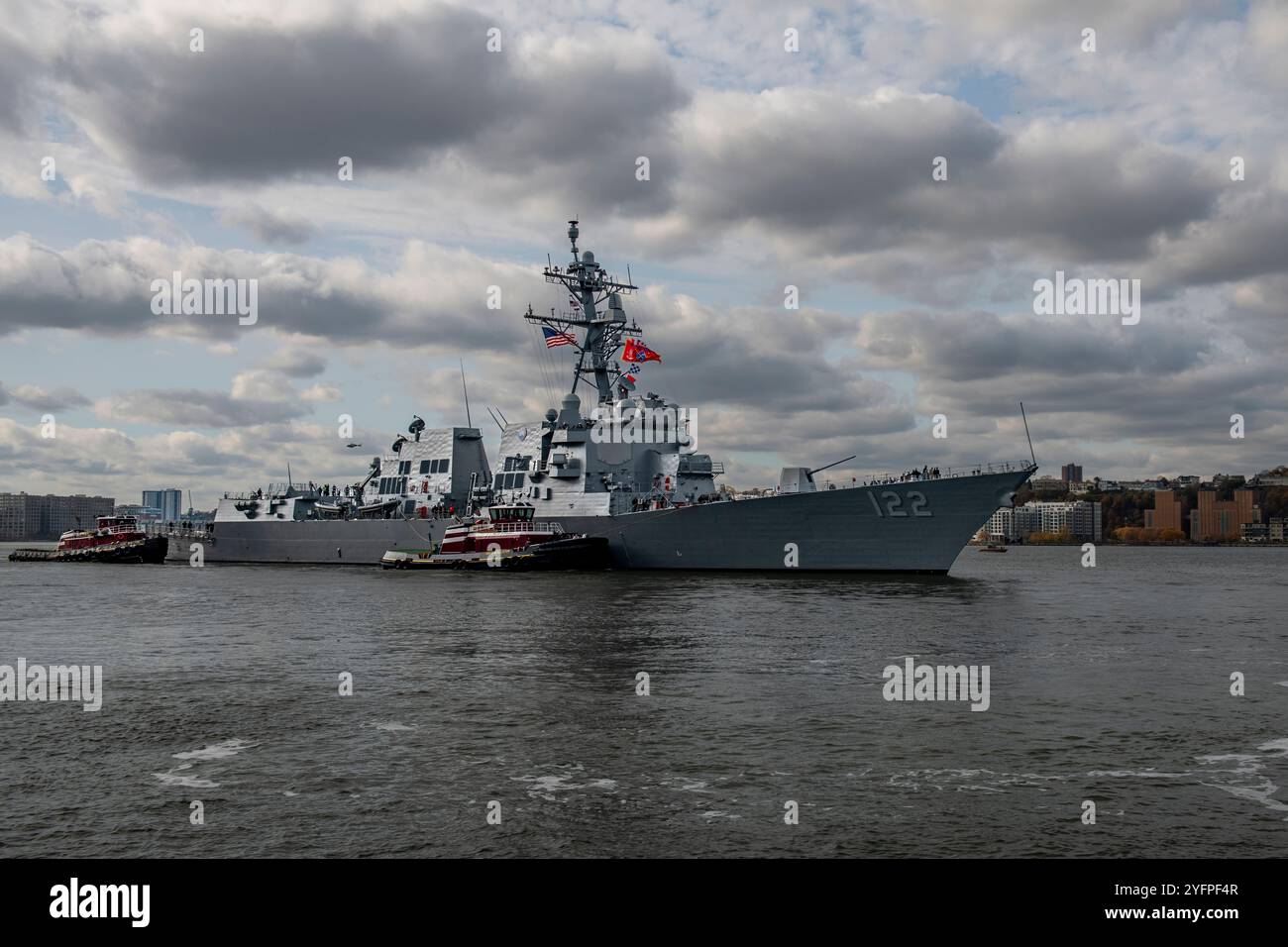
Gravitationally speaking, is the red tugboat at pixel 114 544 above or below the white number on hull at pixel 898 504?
below

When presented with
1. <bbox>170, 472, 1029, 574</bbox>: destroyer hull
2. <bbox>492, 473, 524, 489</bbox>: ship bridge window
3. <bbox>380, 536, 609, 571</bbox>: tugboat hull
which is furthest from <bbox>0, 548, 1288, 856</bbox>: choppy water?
<bbox>492, 473, 524, 489</bbox>: ship bridge window

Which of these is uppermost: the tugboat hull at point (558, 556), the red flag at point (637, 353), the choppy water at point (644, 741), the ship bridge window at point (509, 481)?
the red flag at point (637, 353)

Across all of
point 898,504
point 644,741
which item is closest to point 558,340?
point 898,504

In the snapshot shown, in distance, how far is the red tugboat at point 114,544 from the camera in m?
84.5

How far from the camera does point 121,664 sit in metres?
24.1

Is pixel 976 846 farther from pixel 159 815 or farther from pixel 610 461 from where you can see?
pixel 610 461

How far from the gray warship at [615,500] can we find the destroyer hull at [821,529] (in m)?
0.07

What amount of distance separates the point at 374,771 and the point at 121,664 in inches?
544

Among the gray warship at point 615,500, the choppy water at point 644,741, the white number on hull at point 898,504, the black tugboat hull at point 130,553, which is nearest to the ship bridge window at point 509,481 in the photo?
the gray warship at point 615,500

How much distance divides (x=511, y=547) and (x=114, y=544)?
47248mm

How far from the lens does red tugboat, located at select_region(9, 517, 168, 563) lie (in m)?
84.5

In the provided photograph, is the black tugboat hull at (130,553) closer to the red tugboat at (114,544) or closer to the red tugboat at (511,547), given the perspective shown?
the red tugboat at (114,544)

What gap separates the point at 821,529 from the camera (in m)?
48.8

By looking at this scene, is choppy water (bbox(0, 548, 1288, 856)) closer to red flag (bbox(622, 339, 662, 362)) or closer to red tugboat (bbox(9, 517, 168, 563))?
red flag (bbox(622, 339, 662, 362))
